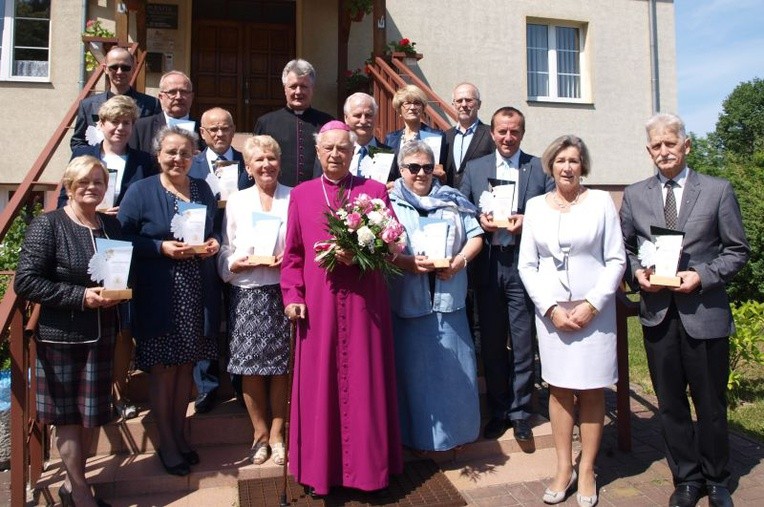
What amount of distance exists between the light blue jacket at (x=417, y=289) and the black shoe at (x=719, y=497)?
74.9 inches

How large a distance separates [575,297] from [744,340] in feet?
10.6

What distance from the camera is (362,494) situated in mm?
3828

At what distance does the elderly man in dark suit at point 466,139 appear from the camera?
5188 millimetres

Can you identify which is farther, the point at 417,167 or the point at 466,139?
the point at 466,139

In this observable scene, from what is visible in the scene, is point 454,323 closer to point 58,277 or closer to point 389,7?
point 58,277

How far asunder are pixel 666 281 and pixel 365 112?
2.38m

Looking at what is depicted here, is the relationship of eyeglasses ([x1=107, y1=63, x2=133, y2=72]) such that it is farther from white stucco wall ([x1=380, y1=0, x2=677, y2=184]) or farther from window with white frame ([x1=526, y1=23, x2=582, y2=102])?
window with white frame ([x1=526, y1=23, x2=582, y2=102])

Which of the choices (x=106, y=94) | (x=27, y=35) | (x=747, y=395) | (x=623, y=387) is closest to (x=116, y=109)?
(x=106, y=94)

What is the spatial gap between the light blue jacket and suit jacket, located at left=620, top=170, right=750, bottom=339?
4.13 feet

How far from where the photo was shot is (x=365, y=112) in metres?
4.54

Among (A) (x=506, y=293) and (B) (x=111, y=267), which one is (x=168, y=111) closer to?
(B) (x=111, y=267)

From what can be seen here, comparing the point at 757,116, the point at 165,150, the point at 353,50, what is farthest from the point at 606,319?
the point at 757,116

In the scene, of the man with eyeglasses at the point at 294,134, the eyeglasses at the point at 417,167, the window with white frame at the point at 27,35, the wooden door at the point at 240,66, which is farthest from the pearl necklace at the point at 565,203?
the window with white frame at the point at 27,35

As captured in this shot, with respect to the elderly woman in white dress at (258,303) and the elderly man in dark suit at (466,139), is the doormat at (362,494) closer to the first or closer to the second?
the elderly woman in white dress at (258,303)
